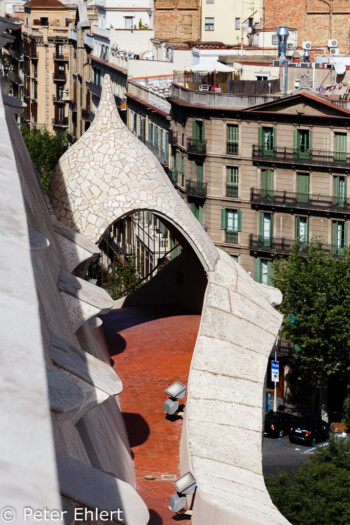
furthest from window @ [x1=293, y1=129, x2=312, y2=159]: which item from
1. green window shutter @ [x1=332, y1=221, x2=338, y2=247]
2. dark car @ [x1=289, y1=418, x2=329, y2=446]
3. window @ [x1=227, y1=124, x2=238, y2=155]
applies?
dark car @ [x1=289, y1=418, x2=329, y2=446]

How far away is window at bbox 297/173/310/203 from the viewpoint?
2269 inches

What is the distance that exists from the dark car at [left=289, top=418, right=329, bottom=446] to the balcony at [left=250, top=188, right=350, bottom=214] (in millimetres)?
11145

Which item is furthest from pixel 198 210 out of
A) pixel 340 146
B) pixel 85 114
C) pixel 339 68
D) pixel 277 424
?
pixel 85 114

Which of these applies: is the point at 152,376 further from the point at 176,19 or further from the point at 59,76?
the point at 59,76

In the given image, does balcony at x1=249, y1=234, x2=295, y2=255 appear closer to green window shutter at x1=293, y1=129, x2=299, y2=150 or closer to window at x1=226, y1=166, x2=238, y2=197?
window at x1=226, y1=166, x2=238, y2=197

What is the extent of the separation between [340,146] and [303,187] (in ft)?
8.44

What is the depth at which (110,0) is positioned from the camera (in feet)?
320

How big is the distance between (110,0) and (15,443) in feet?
310

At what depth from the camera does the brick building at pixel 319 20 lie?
85125 millimetres

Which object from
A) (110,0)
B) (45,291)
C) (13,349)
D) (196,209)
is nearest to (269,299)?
(45,291)

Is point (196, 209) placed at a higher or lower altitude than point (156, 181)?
lower

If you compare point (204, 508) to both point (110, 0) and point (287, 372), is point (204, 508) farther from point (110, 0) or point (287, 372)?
point (110, 0)

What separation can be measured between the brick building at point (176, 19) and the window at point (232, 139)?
31.4m

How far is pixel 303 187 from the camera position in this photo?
5797 centimetres
